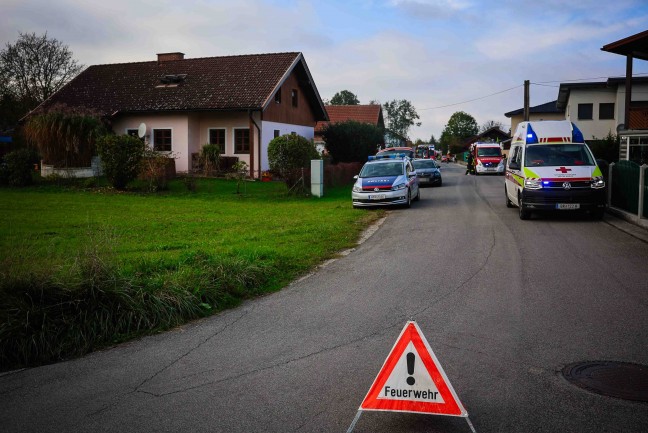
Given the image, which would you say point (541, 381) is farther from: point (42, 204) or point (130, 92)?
point (130, 92)

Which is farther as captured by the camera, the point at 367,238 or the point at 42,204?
the point at 42,204

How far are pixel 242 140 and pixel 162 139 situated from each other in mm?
4541

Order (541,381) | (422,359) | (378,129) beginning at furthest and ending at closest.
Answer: (378,129)
(541,381)
(422,359)

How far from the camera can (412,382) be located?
167 inches


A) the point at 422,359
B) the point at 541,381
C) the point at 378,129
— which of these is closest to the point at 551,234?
the point at 541,381

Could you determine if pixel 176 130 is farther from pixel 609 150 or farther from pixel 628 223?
pixel 628 223

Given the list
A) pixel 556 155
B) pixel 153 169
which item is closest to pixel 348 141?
pixel 153 169

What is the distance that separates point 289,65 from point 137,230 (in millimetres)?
21457

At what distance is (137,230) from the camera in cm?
1466

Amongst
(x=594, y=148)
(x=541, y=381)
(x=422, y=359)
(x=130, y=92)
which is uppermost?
(x=130, y=92)

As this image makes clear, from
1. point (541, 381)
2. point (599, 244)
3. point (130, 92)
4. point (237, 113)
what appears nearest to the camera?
point (541, 381)

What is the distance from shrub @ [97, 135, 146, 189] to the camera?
81.8 ft

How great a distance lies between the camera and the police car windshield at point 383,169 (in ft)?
68.7

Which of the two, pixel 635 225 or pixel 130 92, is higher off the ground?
pixel 130 92
